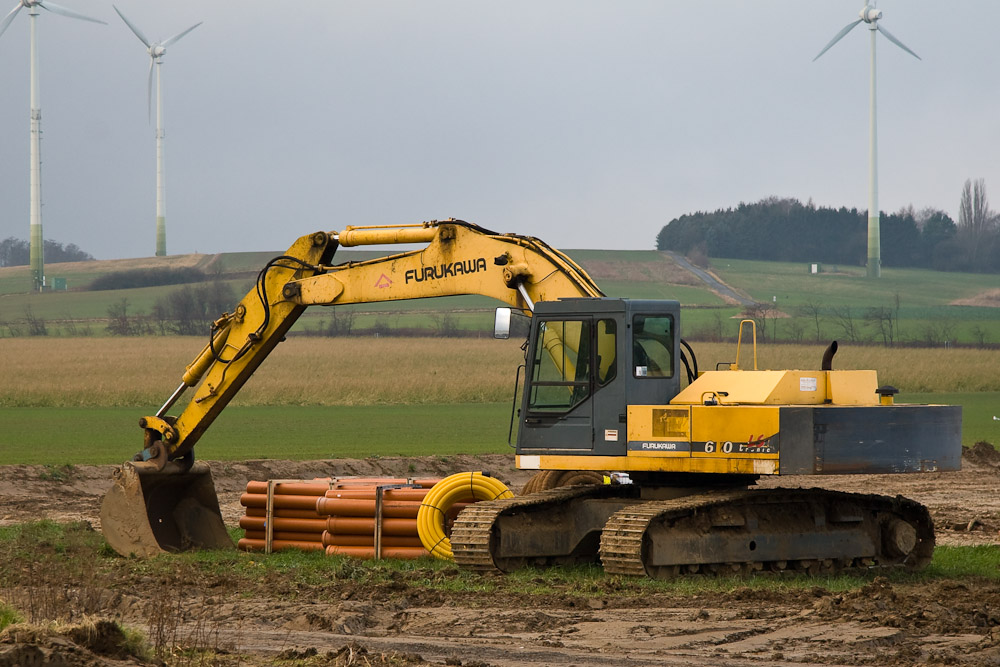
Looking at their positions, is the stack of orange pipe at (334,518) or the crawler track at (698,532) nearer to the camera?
the crawler track at (698,532)

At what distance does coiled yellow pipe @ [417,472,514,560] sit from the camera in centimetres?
1686

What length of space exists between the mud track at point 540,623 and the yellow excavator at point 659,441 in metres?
0.90

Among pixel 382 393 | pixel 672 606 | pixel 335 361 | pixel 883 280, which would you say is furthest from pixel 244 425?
pixel 883 280

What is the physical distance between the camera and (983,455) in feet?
104

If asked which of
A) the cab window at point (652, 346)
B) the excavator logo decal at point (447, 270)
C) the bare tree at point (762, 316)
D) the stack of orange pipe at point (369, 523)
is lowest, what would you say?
the stack of orange pipe at point (369, 523)

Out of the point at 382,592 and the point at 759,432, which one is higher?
the point at 759,432

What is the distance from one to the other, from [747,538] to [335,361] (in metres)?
51.4

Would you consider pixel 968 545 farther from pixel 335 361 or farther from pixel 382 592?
pixel 335 361

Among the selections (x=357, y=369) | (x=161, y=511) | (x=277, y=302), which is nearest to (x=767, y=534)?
(x=277, y=302)

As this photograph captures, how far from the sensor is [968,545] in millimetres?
18516

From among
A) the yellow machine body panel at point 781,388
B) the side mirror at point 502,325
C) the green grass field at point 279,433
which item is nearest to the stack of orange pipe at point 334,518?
the side mirror at point 502,325

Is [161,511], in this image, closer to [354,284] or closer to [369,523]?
[369,523]

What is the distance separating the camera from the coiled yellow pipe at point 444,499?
16859 mm

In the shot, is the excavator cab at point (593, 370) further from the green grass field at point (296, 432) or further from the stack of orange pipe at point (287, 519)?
the green grass field at point (296, 432)
